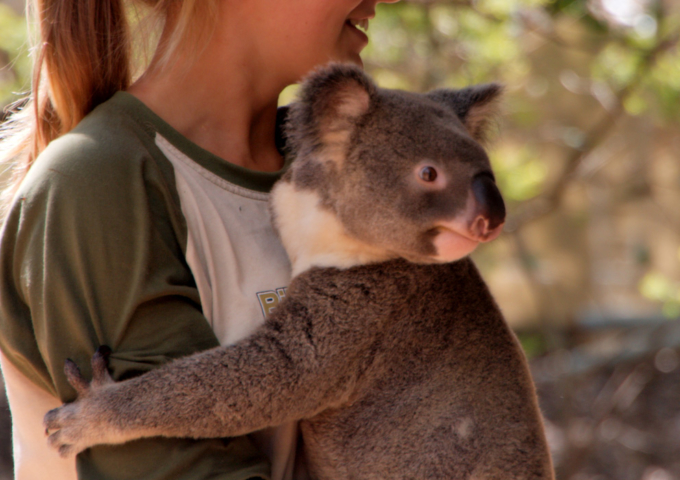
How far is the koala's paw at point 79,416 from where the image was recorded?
1376mm

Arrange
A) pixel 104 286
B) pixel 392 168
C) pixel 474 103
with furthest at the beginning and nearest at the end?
pixel 474 103
pixel 392 168
pixel 104 286

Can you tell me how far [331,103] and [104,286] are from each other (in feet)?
2.17

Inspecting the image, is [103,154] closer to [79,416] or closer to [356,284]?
[79,416]

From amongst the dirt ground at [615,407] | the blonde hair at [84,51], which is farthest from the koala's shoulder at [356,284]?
the dirt ground at [615,407]

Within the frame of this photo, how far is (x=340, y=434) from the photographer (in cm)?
165

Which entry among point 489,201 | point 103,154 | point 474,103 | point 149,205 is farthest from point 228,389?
point 474,103

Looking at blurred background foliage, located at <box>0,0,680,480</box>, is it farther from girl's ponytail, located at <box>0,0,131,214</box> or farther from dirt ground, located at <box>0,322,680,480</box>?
girl's ponytail, located at <box>0,0,131,214</box>

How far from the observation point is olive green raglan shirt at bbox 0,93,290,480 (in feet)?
4.41

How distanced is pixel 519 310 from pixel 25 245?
21.6 feet

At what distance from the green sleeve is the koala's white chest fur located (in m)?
0.32

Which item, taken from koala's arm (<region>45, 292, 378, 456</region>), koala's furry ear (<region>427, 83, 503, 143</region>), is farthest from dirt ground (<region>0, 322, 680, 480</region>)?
koala's arm (<region>45, 292, 378, 456</region>)

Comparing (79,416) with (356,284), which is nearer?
(79,416)

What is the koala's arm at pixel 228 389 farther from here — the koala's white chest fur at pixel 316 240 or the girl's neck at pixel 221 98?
the girl's neck at pixel 221 98

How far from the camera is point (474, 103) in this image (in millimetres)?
1859
